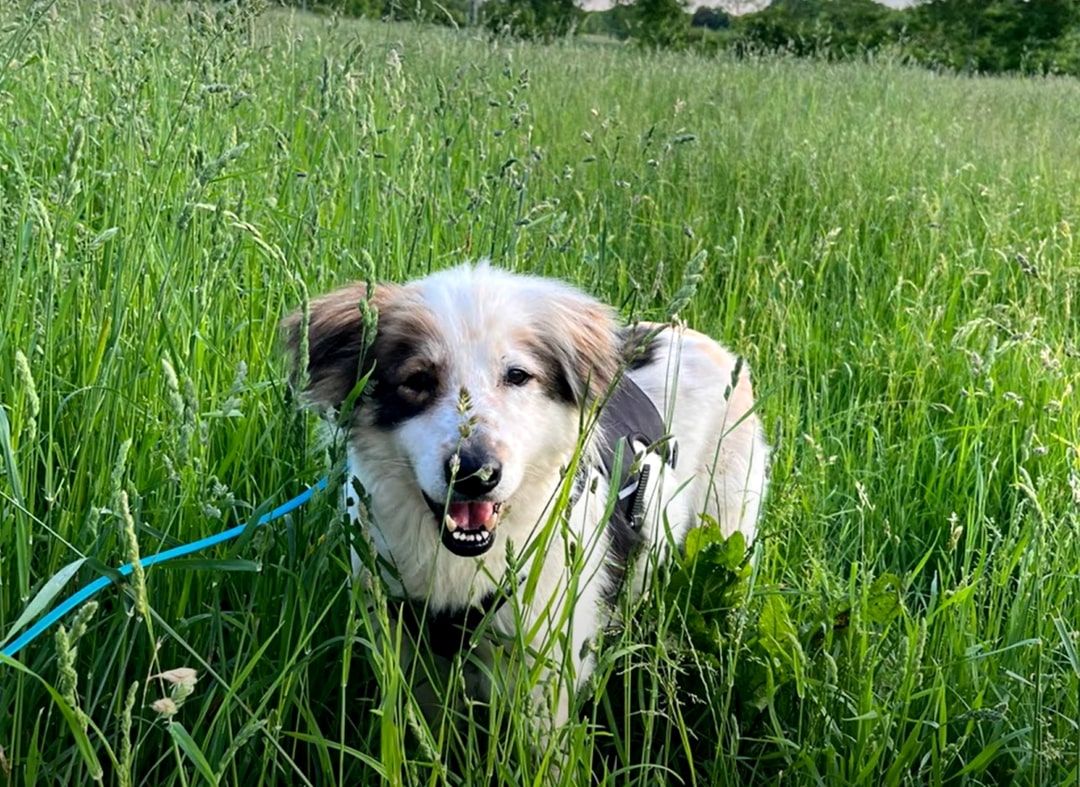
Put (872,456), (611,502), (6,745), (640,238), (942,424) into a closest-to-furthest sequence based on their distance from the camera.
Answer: (611,502) < (6,745) < (872,456) < (942,424) < (640,238)

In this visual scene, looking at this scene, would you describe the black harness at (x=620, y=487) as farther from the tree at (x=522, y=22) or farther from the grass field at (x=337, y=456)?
the tree at (x=522, y=22)

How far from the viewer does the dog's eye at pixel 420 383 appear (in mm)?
1789

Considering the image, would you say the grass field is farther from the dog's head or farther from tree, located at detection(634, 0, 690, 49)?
tree, located at detection(634, 0, 690, 49)

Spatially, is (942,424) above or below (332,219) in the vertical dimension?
below

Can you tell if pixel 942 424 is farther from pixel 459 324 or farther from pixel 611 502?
pixel 611 502

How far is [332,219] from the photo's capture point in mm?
3068

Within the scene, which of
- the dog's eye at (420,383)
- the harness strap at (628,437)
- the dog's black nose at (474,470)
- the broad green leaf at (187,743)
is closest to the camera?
the broad green leaf at (187,743)

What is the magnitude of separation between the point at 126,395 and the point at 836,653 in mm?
1378

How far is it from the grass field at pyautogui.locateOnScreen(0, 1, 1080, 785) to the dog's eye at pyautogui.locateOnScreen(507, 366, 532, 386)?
299mm

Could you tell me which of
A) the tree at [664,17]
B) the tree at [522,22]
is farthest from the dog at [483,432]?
the tree at [664,17]

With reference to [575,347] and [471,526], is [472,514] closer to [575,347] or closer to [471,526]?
[471,526]

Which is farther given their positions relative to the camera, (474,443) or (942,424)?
(942,424)

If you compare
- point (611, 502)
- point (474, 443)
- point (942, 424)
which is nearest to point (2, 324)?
point (474, 443)

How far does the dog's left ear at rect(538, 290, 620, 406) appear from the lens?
1.97 metres
